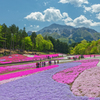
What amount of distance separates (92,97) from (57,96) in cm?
301

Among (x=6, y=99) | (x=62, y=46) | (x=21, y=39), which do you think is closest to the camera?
(x=6, y=99)

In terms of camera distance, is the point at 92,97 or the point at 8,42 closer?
the point at 92,97

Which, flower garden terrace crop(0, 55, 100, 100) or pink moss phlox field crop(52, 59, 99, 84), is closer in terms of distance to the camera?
flower garden terrace crop(0, 55, 100, 100)

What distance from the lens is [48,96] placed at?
9539mm

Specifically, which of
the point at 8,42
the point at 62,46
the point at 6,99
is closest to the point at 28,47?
the point at 8,42

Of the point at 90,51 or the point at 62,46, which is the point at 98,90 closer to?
the point at 90,51

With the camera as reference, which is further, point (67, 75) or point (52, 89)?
point (67, 75)

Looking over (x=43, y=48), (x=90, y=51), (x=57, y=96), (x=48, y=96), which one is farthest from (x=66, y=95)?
(x=43, y=48)

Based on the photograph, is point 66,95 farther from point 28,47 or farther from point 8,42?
point 28,47

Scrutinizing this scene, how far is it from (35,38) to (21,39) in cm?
1608

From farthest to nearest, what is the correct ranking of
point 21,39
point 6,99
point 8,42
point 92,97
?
1. point 21,39
2. point 8,42
3. point 6,99
4. point 92,97

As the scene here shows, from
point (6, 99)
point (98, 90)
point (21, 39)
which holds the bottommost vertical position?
point (6, 99)

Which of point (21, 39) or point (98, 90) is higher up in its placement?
point (21, 39)

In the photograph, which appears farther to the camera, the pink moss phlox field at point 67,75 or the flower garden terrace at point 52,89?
the pink moss phlox field at point 67,75
